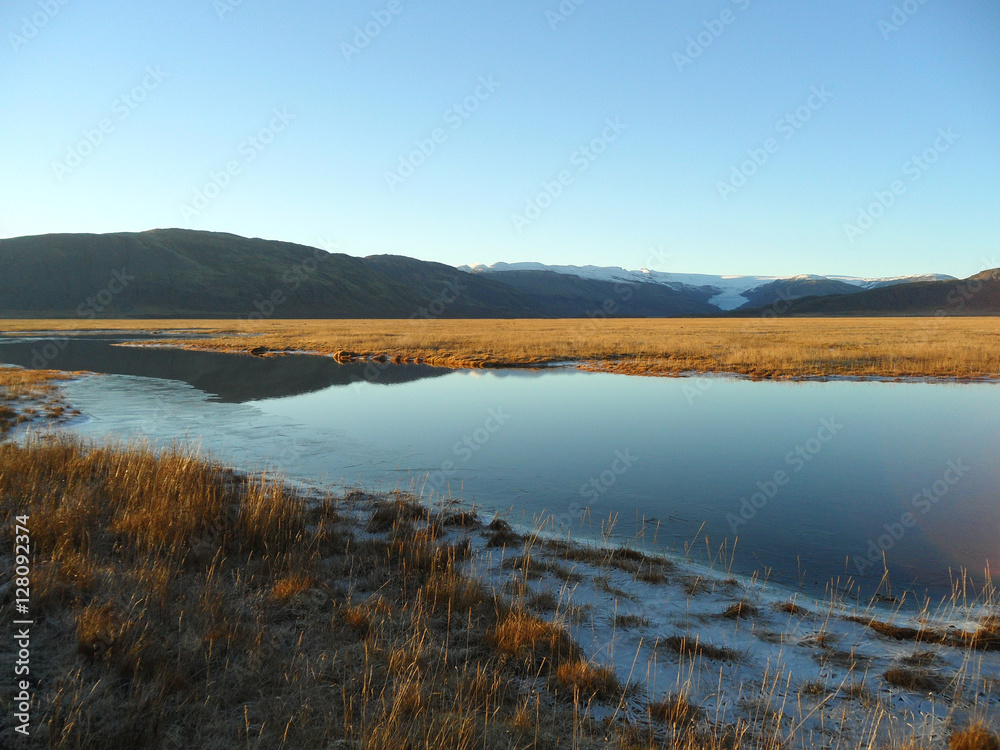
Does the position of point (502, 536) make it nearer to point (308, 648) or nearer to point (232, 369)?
point (308, 648)

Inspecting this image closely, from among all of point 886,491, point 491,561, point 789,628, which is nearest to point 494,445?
point 491,561

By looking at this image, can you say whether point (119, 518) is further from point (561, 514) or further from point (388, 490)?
point (561, 514)

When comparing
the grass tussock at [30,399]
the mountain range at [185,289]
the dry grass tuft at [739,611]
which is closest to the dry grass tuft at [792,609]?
the dry grass tuft at [739,611]

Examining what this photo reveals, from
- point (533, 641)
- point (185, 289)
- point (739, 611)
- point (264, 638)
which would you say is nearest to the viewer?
point (264, 638)

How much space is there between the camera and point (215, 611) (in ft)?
16.1

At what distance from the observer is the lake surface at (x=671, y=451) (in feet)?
27.8

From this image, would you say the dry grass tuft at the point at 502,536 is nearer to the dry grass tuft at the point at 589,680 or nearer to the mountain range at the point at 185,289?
the dry grass tuft at the point at 589,680

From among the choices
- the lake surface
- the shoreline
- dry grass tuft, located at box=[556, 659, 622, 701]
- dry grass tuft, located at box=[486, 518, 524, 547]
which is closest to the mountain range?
the lake surface

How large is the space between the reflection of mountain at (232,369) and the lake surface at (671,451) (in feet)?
1.48

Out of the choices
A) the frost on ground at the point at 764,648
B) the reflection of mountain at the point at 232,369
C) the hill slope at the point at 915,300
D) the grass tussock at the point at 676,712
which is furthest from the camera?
the hill slope at the point at 915,300

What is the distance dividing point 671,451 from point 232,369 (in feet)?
87.6

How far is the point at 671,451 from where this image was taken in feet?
45.0

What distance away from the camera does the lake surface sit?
8.47 meters

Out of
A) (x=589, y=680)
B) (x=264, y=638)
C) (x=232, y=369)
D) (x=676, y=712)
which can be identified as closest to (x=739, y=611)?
(x=676, y=712)
